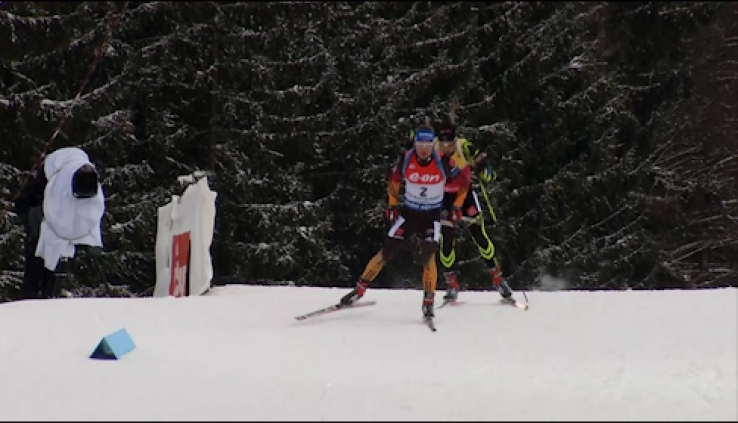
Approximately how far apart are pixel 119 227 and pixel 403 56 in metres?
7.87

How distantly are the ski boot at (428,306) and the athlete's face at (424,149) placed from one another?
1227 millimetres

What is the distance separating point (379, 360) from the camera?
21.1 ft

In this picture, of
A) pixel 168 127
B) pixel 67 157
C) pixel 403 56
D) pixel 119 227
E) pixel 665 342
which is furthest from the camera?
pixel 403 56

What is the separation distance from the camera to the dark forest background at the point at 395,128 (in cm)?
1953

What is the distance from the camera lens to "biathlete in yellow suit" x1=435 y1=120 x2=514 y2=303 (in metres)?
8.41

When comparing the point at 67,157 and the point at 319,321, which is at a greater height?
the point at 67,157

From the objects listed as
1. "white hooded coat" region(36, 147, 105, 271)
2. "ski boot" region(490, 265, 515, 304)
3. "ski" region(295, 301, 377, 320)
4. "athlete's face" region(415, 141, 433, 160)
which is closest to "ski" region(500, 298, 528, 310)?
"ski boot" region(490, 265, 515, 304)

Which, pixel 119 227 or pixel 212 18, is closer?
pixel 119 227

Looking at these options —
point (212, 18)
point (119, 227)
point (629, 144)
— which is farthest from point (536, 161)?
point (119, 227)

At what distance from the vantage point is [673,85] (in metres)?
22.4

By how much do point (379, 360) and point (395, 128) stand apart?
45.3ft

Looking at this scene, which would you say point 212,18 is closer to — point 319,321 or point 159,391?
point 319,321

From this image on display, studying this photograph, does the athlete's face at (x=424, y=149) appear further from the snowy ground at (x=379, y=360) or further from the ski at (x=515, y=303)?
the ski at (x=515, y=303)

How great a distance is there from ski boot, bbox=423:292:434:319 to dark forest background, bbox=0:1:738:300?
11.5 m
